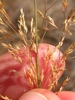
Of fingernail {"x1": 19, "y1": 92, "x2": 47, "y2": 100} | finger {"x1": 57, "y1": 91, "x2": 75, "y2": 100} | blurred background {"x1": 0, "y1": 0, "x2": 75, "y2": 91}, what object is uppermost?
blurred background {"x1": 0, "y1": 0, "x2": 75, "y2": 91}

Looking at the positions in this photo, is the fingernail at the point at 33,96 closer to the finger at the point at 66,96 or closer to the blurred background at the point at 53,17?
the finger at the point at 66,96

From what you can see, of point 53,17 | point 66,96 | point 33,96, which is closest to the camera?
point 33,96

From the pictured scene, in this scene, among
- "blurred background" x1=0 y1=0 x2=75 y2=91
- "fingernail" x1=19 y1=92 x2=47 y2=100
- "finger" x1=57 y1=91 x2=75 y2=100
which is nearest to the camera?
"fingernail" x1=19 y1=92 x2=47 y2=100

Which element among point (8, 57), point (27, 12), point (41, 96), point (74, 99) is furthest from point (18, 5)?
point (41, 96)

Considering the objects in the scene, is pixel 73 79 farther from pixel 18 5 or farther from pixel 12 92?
pixel 18 5

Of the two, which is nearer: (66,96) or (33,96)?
(33,96)

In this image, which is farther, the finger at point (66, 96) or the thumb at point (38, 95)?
the finger at point (66, 96)

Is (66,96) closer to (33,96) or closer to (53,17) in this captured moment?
(33,96)

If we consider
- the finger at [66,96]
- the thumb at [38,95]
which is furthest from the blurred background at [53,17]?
the thumb at [38,95]

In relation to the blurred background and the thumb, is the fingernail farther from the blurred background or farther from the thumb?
the blurred background

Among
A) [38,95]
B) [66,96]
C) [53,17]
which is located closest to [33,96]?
[38,95]

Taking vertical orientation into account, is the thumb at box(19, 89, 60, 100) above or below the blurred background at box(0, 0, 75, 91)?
below

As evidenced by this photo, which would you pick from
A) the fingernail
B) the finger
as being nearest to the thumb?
the fingernail
